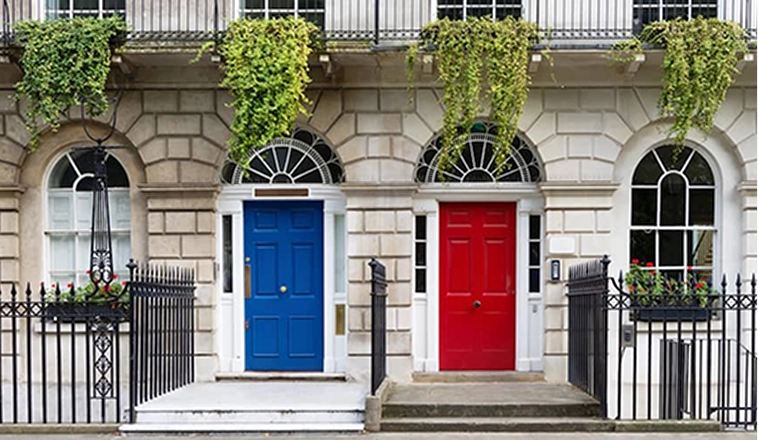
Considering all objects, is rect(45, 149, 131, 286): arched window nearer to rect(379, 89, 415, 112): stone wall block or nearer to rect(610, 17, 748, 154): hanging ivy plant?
rect(379, 89, 415, 112): stone wall block

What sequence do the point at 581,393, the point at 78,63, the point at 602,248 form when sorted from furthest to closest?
the point at 602,248
the point at 78,63
the point at 581,393

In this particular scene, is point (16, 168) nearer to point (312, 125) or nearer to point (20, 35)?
point (20, 35)

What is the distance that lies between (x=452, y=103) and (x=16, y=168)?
6.21 m

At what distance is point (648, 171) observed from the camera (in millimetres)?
10867

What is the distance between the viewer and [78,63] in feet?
32.4

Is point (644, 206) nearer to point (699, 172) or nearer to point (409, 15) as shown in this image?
point (699, 172)

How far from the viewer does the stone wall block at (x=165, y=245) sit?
1066cm

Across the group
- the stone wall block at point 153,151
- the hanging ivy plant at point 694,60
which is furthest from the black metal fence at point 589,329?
the stone wall block at point 153,151

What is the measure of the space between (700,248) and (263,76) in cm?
660

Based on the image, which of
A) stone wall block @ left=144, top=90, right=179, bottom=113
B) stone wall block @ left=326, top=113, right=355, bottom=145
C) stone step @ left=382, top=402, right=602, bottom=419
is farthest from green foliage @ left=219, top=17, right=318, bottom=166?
stone step @ left=382, top=402, right=602, bottom=419

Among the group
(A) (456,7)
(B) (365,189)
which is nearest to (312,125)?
(B) (365,189)

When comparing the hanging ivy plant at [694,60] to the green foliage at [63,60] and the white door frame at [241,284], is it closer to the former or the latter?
the white door frame at [241,284]

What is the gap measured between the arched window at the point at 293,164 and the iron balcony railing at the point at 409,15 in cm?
156

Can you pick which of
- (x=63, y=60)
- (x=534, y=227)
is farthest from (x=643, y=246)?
(x=63, y=60)
